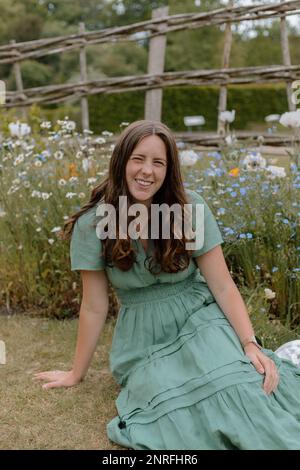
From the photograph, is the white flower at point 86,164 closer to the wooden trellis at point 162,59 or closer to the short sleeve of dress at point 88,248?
the short sleeve of dress at point 88,248

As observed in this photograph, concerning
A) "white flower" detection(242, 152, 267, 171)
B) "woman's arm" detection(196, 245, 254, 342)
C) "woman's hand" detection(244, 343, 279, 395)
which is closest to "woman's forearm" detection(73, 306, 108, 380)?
"woman's arm" detection(196, 245, 254, 342)

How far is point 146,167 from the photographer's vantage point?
80.8 inches

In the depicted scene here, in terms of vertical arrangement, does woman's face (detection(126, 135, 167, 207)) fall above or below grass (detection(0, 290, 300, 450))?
above

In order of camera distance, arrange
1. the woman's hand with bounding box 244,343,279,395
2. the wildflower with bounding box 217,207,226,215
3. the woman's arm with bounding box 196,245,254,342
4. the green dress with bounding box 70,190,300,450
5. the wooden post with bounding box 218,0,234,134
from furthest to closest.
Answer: the wooden post with bounding box 218,0,234,134 → the wildflower with bounding box 217,207,226,215 → the woman's arm with bounding box 196,245,254,342 → the woman's hand with bounding box 244,343,279,395 → the green dress with bounding box 70,190,300,450

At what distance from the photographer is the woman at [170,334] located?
184 centimetres

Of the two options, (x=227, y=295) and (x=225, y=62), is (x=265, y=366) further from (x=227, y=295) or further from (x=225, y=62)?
(x=225, y=62)

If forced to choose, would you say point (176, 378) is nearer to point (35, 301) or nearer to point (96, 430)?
point (96, 430)

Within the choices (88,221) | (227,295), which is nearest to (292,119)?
(227,295)

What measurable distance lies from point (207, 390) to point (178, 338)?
0.28m

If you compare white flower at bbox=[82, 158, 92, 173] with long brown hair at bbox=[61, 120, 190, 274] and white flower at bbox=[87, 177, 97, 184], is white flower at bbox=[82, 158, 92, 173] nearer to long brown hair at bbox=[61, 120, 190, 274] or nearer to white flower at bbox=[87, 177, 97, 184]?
white flower at bbox=[87, 177, 97, 184]

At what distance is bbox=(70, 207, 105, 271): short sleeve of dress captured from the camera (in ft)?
7.20

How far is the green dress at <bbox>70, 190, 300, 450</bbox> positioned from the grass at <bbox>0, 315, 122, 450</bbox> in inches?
5.5

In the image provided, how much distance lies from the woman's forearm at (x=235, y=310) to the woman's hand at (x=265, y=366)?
0.06m
